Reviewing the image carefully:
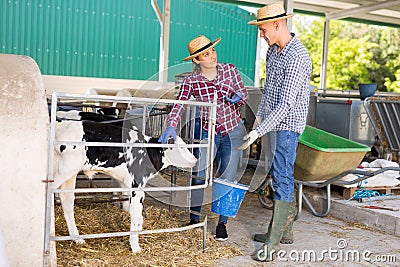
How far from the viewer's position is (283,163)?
3.91m

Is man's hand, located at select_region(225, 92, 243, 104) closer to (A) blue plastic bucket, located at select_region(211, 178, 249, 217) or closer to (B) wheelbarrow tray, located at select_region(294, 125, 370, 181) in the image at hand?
(A) blue plastic bucket, located at select_region(211, 178, 249, 217)

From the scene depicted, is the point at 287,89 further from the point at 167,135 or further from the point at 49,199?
the point at 49,199

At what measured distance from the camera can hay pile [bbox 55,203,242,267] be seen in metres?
3.61

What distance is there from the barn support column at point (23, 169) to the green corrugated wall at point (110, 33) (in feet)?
28.5

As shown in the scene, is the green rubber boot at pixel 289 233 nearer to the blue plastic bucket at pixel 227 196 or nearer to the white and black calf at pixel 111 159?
the blue plastic bucket at pixel 227 196

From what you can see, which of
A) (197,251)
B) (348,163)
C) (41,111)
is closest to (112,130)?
(41,111)

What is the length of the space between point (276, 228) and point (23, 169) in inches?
70.4

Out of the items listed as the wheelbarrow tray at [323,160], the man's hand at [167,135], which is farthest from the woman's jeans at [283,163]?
the wheelbarrow tray at [323,160]

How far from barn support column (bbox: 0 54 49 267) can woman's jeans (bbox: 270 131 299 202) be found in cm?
161

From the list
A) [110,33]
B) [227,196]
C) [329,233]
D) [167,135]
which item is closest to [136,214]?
[167,135]

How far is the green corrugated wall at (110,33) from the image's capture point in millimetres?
11320

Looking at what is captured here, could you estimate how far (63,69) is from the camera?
460 inches

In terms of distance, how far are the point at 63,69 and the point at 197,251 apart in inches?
335

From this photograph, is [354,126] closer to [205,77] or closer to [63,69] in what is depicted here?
[205,77]
